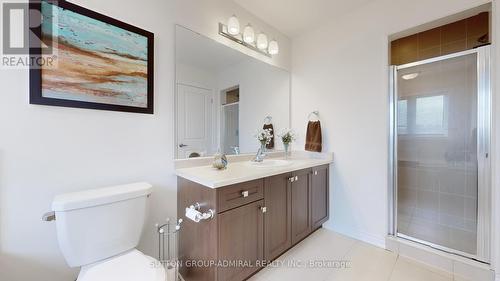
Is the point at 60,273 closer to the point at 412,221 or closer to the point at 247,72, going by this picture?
the point at 247,72

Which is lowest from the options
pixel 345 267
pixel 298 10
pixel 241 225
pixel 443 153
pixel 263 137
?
pixel 345 267

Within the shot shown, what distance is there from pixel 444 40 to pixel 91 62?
10.5 feet

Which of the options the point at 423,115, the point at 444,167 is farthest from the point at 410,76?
the point at 444,167

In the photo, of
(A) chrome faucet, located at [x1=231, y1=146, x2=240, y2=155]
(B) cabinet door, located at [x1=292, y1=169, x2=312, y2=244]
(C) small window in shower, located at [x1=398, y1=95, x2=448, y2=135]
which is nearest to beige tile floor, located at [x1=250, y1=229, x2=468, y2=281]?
(B) cabinet door, located at [x1=292, y1=169, x2=312, y2=244]

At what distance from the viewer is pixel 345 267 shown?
1.71m

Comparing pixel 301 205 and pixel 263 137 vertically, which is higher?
pixel 263 137

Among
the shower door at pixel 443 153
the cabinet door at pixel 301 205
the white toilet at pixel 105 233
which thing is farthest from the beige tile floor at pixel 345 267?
the white toilet at pixel 105 233

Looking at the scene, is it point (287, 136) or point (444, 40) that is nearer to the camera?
point (444, 40)

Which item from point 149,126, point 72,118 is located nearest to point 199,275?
point 149,126

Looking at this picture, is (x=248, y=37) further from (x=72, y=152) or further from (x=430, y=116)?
(x=430, y=116)

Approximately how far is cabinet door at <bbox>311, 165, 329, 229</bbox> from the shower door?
2.11 feet

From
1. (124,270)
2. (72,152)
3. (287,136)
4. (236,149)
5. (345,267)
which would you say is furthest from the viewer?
(287,136)

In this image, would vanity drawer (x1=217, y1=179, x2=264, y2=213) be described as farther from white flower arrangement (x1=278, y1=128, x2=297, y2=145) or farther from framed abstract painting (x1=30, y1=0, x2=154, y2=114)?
white flower arrangement (x1=278, y1=128, x2=297, y2=145)

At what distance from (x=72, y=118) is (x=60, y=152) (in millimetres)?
207
